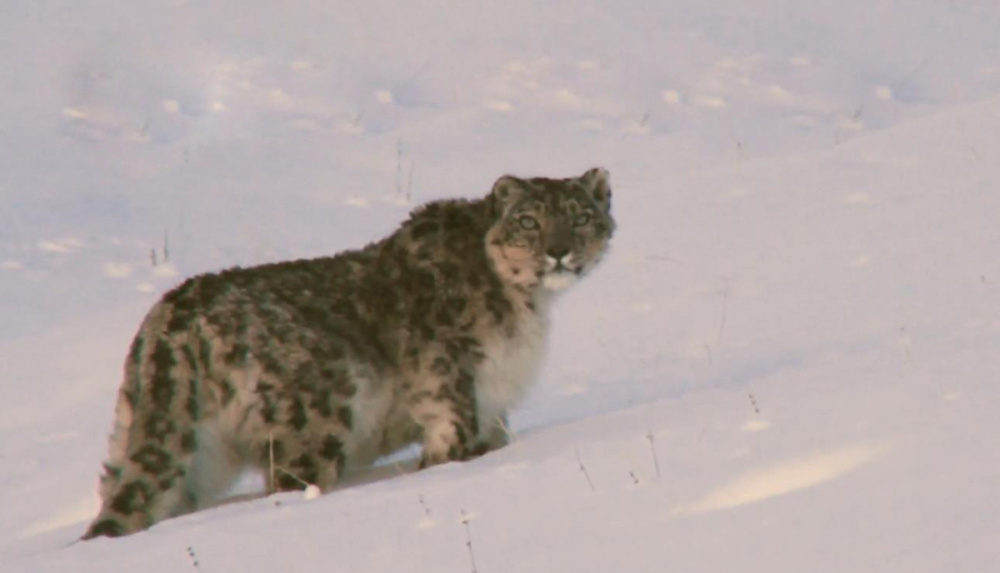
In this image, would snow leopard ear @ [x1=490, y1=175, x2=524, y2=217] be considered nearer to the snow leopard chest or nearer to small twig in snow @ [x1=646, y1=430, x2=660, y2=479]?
the snow leopard chest

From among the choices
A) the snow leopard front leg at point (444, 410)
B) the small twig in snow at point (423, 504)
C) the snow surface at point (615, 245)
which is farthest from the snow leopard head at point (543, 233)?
the small twig in snow at point (423, 504)

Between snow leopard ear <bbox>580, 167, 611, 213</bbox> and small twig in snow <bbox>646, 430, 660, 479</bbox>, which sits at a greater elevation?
snow leopard ear <bbox>580, 167, 611, 213</bbox>

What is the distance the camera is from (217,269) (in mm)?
14516

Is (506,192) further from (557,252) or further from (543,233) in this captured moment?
(557,252)

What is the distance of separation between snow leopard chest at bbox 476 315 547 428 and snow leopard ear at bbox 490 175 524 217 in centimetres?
62

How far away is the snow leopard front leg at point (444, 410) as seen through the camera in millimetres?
8852

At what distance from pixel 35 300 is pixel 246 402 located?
563cm

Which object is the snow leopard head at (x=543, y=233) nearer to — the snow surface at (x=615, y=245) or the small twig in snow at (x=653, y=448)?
the snow surface at (x=615, y=245)

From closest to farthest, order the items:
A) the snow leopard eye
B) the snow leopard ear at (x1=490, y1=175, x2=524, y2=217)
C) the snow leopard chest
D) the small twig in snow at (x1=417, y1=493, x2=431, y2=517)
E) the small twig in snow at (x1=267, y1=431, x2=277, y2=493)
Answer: the small twig in snow at (x1=417, y1=493, x2=431, y2=517), the small twig in snow at (x1=267, y1=431, x2=277, y2=493), the snow leopard chest, the snow leopard eye, the snow leopard ear at (x1=490, y1=175, x2=524, y2=217)

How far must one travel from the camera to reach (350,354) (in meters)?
8.71

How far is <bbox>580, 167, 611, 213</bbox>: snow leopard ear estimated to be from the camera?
9.86 metres

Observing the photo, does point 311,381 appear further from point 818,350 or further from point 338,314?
point 818,350

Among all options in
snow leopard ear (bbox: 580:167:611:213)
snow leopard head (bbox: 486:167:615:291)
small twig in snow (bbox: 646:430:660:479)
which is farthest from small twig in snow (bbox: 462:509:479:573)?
snow leopard ear (bbox: 580:167:611:213)

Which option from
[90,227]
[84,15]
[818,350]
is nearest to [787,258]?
[818,350]
